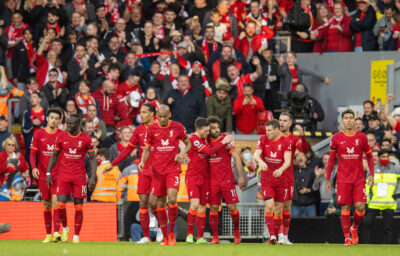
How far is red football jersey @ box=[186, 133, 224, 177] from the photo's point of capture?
634 inches

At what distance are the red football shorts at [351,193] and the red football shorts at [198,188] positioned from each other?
2.39 meters

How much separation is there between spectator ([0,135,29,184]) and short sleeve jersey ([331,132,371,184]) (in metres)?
7.37

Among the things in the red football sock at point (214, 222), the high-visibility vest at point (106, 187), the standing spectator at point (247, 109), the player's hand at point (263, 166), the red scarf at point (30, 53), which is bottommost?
the red football sock at point (214, 222)

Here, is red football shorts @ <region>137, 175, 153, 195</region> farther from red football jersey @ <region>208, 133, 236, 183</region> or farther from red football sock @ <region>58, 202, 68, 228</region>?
red football sock @ <region>58, 202, 68, 228</region>

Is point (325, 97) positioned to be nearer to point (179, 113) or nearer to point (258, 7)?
point (258, 7)

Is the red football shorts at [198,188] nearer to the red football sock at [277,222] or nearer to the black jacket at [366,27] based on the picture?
the red football sock at [277,222]

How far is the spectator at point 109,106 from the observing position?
22578 millimetres

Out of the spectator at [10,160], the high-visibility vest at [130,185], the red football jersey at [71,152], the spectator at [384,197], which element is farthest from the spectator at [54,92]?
the spectator at [384,197]

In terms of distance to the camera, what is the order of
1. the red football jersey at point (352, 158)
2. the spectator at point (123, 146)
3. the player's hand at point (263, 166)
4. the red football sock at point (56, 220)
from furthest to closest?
the spectator at point (123, 146), the red football jersey at point (352, 158), the red football sock at point (56, 220), the player's hand at point (263, 166)

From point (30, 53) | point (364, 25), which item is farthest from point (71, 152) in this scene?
point (364, 25)

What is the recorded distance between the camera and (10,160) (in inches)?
778

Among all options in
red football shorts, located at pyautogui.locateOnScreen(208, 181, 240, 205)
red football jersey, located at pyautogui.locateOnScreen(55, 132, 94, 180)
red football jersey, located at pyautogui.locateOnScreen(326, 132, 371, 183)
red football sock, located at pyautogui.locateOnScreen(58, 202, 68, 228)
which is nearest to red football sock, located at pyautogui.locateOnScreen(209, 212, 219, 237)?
red football shorts, located at pyautogui.locateOnScreen(208, 181, 240, 205)

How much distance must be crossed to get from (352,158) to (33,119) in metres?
8.81

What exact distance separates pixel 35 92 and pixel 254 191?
5.98 metres
